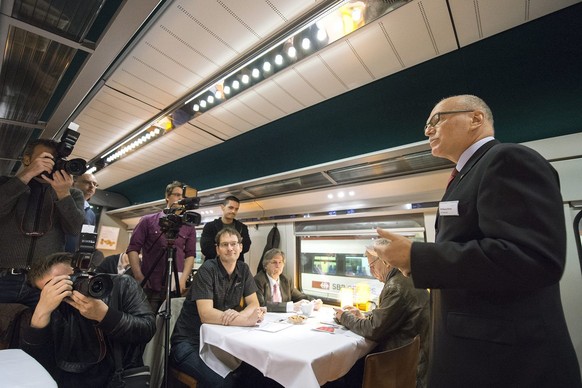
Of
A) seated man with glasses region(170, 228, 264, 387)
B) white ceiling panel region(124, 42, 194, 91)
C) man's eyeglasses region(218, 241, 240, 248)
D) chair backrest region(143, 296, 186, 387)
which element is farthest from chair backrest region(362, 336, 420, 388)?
white ceiling panel region(124, 42, 194, 91)

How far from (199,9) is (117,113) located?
6.91ft

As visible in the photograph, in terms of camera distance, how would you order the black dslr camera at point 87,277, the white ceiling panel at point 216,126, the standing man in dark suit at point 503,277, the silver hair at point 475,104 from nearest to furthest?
the standing man in dark suit at point 503,277 < the silver hair at point 475,104 < the black dslr camera at point 87,277 < the white ceiling panel at point 216,126

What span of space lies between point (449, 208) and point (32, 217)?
286cm

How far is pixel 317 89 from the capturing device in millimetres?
2809

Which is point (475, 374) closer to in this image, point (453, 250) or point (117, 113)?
point (453, 250)

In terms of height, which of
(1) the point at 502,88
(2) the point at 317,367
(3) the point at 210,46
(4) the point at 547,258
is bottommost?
(2) the point at 317,367

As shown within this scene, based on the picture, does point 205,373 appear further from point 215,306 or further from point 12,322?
point 12,322

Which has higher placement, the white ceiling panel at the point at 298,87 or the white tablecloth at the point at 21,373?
the white ceiling panel at the point at 298,87

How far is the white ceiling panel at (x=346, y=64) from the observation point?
2.24 meters

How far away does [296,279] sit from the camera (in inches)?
177

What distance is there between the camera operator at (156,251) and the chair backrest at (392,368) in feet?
8.08

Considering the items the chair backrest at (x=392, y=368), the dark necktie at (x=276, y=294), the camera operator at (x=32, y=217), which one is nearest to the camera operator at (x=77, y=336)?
the camera operator at (x=32, y=217)

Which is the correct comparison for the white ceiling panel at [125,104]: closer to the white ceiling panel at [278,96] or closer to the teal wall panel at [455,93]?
the white ceiling panel at [278,96]

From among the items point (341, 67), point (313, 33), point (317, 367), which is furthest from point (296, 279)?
point (313, 33)
